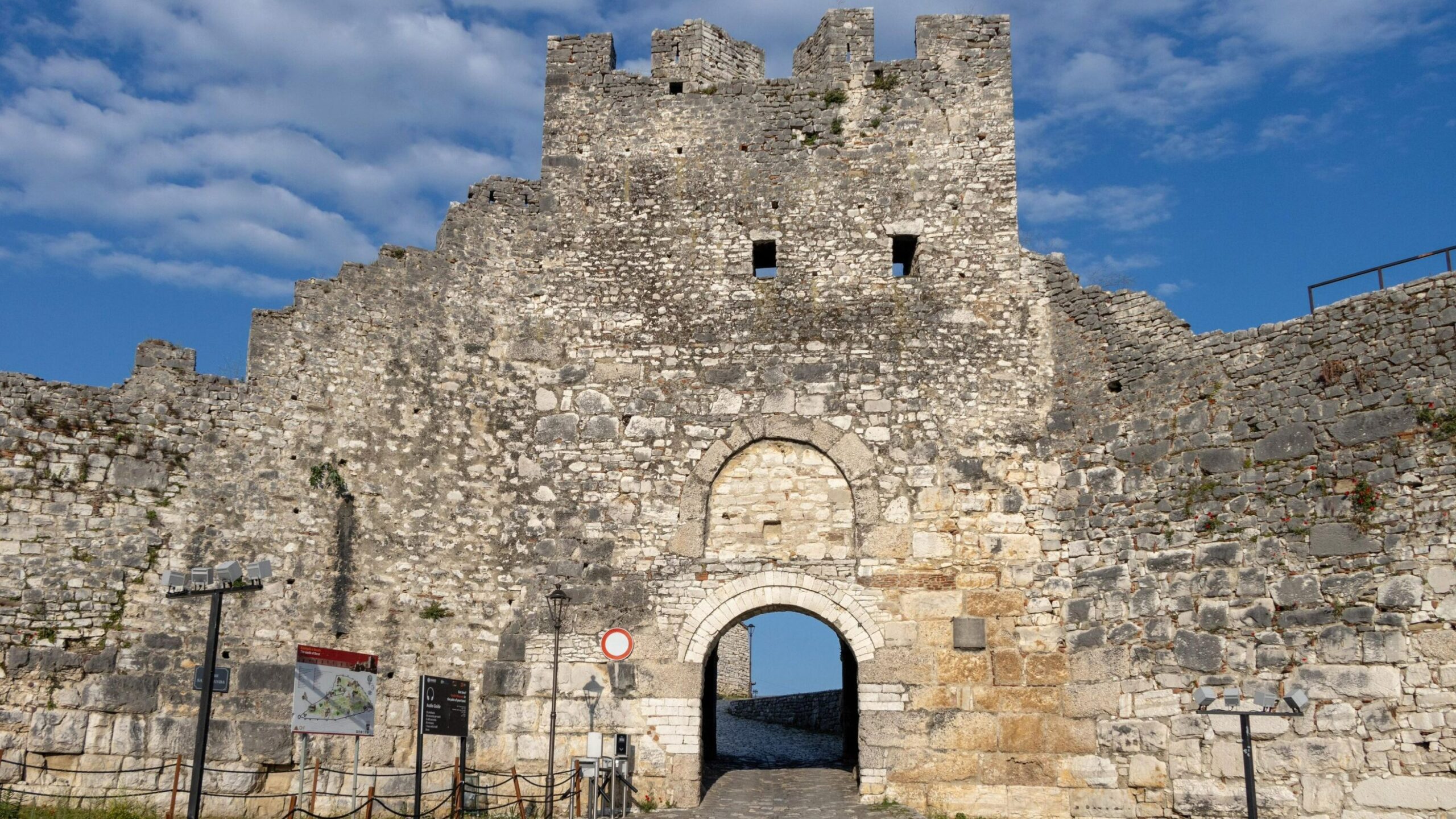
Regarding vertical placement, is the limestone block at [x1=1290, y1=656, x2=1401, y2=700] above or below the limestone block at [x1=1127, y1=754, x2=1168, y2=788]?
above

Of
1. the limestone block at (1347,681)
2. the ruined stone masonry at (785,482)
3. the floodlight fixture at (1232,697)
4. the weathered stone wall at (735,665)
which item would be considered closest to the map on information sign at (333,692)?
the ruined stone masonry at (785,482)

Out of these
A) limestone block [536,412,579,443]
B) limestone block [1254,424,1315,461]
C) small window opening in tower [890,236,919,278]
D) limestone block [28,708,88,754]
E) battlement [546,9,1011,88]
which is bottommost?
limestone block [28,708,88,754]

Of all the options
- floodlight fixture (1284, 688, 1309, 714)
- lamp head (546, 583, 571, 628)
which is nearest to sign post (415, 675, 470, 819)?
lamp head (546, 583, 571, 628)

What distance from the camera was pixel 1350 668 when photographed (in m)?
12.0

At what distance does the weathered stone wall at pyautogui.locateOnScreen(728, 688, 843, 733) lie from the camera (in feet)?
78.6

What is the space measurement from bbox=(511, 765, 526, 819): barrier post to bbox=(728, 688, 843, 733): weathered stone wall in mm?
9566

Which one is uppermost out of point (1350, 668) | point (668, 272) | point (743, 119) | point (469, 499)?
point (743, 119)

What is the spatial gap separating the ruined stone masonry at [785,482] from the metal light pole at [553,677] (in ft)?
0.62

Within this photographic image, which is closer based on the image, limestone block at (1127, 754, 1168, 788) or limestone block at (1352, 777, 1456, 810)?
limestone block at (1352, 777, 1456, 810)

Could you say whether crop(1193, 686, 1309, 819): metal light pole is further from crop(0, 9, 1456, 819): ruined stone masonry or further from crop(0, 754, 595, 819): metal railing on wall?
crop(0, 754, 595, 819): metal railing on wall

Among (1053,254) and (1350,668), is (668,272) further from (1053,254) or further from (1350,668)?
(1350,668)

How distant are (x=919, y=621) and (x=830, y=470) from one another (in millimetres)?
2169

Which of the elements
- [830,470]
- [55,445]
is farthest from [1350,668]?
[55,445]

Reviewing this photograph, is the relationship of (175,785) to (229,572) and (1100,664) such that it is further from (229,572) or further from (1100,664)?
(1100,664)
